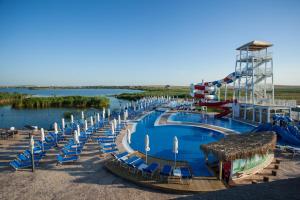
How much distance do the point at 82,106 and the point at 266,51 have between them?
1185 inches

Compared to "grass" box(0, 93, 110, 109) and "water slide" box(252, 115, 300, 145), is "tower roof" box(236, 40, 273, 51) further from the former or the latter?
"grass" box(0, 93, 110, 109)

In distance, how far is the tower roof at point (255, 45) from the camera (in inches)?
768

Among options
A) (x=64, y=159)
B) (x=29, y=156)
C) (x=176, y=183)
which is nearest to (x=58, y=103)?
(x=29, y=156)

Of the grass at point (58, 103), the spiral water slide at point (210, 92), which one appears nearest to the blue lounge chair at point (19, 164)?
the spiral water slide at point (210, 92)

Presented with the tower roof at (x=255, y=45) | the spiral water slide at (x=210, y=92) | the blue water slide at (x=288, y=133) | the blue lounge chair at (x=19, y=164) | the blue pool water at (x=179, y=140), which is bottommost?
the blue pool water at (x=179, y=140)

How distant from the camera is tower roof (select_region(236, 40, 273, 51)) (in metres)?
19.5

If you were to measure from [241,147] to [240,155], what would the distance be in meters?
0.55

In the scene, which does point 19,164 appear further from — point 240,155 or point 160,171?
point 240,155

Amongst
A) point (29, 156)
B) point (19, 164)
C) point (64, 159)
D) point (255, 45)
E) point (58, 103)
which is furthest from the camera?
point (58, 103)

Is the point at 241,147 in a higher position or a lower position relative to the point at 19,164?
higher

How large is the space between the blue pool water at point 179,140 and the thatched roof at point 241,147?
3.70ft

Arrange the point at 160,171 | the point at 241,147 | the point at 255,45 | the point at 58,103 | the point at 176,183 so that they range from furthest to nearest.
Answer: the point at 58,103, the point at 255,45, the point at 241,147, the point at 160,171, the point at 176,183

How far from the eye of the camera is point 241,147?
26.9ft

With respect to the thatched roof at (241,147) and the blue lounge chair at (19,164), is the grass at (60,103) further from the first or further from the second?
the thatched roof at (241,147)
